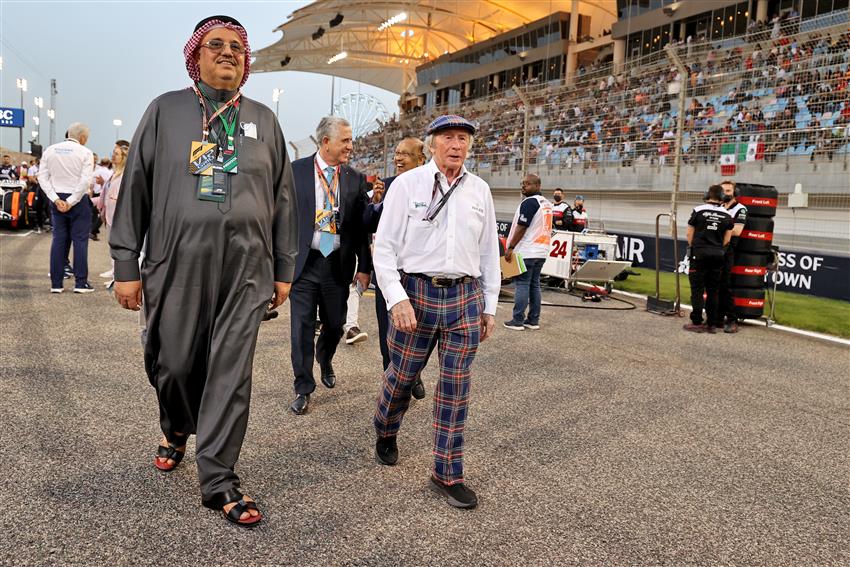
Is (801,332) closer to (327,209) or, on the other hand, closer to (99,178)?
(327,209)

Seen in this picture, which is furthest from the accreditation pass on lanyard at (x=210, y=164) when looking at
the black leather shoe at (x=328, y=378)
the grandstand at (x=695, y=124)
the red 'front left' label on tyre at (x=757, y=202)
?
the grandstand at (x=695, y=124)

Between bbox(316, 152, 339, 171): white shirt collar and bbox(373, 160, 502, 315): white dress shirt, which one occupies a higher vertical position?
bbox(316, 152, 339, 171): white shirt collar

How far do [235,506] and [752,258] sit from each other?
26.0 feet

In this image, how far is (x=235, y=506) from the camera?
108 inches

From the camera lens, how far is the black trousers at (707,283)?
8266mm

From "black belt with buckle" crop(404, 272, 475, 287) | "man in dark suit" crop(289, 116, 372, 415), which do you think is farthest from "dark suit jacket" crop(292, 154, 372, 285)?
"black belt with buckle" crop(404, 272, 475, 287)

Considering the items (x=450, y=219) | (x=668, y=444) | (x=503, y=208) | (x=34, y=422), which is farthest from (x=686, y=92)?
(x=34, y=422)

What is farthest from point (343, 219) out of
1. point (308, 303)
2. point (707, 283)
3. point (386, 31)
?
point (386, 31)

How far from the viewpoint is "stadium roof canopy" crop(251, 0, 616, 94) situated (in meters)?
39.3

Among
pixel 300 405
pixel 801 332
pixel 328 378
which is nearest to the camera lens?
pixel 300 405

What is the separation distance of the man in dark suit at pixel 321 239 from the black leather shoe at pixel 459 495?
1.46 metres

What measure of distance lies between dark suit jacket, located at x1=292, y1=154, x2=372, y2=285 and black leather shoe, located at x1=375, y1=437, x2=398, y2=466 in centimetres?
129

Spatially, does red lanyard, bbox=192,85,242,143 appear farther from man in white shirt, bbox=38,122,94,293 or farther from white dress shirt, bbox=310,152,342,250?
man in white shirt, bbox=38,122,94,293

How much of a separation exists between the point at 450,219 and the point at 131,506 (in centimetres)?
185
